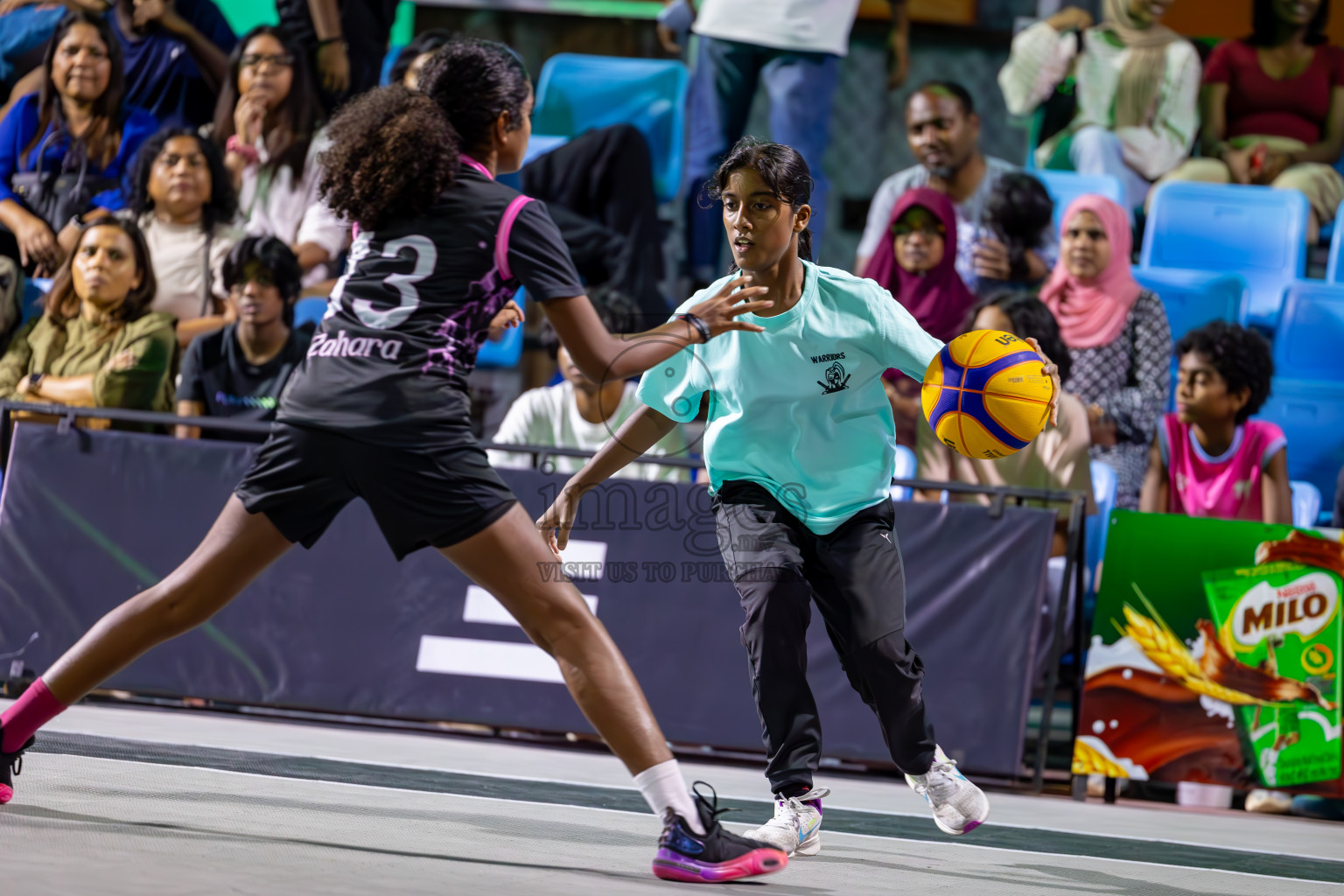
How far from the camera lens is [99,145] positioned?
27.7ft

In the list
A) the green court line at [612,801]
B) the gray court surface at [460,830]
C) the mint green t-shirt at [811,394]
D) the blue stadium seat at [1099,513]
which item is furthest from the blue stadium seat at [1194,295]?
the mint green t-shirt at [811,394]

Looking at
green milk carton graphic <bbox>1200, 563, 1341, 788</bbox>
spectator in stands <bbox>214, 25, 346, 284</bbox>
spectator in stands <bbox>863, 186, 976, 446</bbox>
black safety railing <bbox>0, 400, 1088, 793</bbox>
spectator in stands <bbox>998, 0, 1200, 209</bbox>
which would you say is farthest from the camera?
spectator in stands <bbox>998, 0, 1200, 209</bbox>

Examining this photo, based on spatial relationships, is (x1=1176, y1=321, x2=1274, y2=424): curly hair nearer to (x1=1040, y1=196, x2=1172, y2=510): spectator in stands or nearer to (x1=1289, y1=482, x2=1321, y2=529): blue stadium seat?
(x1=1040, y1=196, x2=1172, y2=510): spectator in stands

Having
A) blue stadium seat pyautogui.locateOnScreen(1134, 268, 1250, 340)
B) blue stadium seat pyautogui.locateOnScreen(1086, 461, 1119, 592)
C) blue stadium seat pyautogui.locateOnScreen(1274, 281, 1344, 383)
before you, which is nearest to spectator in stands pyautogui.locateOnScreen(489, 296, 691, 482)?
blue stadium seat pyautogui.locateOnScreen(1086, 461, 1119, 592)

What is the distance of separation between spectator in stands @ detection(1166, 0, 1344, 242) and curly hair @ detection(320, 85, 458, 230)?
24.0 ft

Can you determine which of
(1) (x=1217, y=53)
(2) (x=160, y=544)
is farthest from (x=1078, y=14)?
(2) (x=160, y=544)

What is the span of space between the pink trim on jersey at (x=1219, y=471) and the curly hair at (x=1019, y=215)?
4.92 ft

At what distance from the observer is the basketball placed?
12.1 ft

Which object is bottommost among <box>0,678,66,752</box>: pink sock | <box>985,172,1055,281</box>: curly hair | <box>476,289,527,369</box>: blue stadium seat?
<box>0,678,66,752</box>: pink sock

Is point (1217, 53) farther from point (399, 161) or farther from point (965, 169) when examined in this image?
point (399, 161)

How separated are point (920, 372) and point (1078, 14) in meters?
6.56

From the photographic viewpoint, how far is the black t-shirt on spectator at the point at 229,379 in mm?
6820

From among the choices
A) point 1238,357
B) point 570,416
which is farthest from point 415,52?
point 1238,357

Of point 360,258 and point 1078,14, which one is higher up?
point 1078,14
